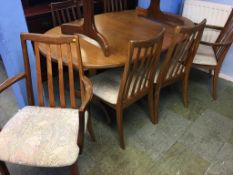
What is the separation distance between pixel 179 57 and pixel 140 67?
477mm

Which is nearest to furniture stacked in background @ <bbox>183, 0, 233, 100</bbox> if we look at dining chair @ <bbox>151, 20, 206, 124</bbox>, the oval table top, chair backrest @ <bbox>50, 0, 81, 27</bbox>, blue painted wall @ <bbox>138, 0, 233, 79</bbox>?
blue painted wall @ <bbox>138, 0, 233, 79</bbox>

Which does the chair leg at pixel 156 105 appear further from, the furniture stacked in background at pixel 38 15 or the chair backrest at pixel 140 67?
the furniture stacked in background at pixel 38 15

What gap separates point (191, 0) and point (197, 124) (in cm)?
150

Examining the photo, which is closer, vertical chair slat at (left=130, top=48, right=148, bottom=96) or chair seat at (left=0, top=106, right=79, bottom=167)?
chair seat at (left=0, top=106, right=79, bottom=167)

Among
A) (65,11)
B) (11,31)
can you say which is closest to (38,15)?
(65,11)

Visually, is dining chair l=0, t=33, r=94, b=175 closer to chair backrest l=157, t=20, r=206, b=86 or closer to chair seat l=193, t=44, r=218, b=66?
chair backrest l=157, t=20, r=206, b=86

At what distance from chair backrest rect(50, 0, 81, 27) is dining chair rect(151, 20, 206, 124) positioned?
108 centimetres

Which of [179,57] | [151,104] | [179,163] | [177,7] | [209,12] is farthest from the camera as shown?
[177,7]

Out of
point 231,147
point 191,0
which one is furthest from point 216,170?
point 191,0

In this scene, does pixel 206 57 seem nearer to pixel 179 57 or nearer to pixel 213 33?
pixel 213 33

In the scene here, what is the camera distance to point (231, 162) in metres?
→ 1.53

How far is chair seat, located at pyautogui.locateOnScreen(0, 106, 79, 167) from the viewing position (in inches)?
38.9

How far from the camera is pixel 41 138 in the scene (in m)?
1.08

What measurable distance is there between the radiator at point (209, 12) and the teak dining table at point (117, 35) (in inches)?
21.4
